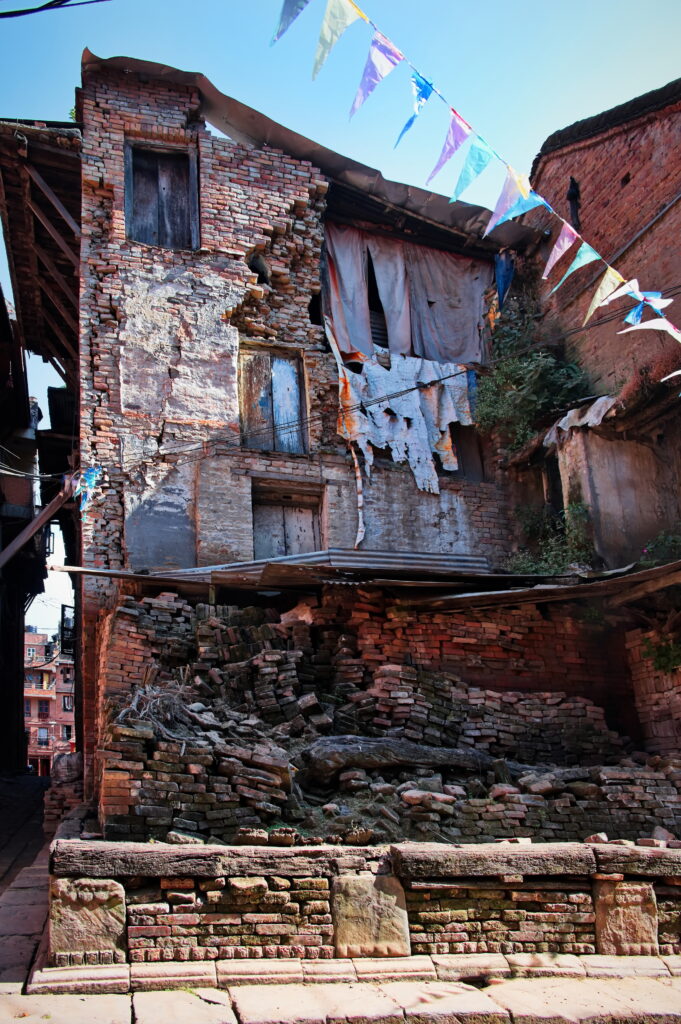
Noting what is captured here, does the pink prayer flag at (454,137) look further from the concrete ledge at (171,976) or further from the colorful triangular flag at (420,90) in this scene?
the concrete ledge at (171,976)

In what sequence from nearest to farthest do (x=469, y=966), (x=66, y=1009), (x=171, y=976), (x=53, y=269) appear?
(x=66, y=1009) < (x=171, y=976) < (x=469, y=966) < (x=53, y=269)

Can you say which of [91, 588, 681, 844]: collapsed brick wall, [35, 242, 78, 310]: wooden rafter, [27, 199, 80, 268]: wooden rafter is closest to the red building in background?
[35, 242, 78, 310]: wooden rafter

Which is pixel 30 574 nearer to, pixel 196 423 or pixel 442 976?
pixel 196 423

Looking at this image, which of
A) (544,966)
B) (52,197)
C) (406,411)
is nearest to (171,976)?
(544,966)

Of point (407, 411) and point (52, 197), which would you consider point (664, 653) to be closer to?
point (407, 411)

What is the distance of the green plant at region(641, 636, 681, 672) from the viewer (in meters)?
10.4

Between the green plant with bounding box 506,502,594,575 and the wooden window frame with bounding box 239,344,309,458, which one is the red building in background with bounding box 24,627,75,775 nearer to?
the wooden window frame with bounding box 239,344,309,458

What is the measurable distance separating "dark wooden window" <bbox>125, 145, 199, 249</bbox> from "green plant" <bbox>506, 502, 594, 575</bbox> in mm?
6117

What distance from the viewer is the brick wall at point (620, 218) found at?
12.4 metres

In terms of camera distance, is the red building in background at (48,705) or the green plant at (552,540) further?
the red building in background at (48,705)

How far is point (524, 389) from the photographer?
13.5 meters

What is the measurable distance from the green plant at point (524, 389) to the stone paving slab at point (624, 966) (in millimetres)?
8759

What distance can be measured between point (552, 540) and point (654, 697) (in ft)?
8.59

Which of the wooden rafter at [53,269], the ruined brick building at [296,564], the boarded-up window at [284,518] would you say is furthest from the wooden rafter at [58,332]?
the boarded-up window at [284,518]
